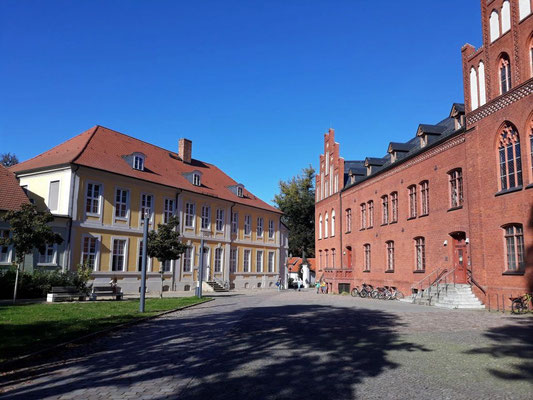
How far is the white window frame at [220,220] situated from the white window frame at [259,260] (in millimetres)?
6486

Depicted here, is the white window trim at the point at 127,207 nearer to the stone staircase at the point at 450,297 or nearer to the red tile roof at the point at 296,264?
the stone staircase at the point at 450,297

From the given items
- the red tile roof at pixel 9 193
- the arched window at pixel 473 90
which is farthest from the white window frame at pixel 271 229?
the arched window at pixel 473 90

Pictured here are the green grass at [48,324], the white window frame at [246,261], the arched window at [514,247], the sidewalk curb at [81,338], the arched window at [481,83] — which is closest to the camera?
the sidewalk curb at [81,338]

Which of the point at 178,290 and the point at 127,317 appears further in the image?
the point at 178,290

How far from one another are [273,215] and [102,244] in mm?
23113

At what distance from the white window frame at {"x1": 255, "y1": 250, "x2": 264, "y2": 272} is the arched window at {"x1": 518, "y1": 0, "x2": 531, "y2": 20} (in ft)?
106

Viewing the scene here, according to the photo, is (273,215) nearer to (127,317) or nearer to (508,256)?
(508,256)

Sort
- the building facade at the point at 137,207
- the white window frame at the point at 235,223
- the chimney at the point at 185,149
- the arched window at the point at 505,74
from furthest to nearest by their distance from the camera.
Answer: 1. the white window frame at the point at 235,223
2. the chimney at the point at 185,149
3. the building facade at the point at 137,207
4. the arched window at the point at 505,74

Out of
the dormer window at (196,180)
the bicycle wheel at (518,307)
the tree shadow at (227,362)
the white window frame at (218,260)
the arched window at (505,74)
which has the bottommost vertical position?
the tree shadow at (227,362)

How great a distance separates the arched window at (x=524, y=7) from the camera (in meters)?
18.8

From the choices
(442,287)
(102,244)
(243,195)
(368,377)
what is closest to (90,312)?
(368,377)

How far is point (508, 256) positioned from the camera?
19.1 metres

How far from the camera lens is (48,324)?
11961mm

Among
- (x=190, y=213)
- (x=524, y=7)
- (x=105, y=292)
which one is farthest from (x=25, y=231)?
(x=524, y=7)
